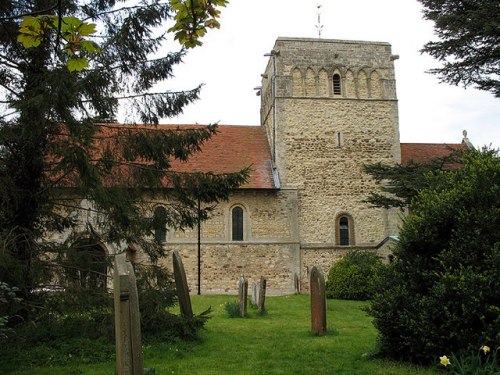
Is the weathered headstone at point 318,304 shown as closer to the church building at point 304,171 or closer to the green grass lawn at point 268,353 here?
the green grass lawn at point 268,353

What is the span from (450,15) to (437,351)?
1037 centimetres

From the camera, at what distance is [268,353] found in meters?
7.53

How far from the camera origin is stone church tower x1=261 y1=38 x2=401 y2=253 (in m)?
22.2

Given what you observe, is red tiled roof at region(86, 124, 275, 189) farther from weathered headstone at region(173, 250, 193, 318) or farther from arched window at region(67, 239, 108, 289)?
arched window at region(67, 239, 108, 289)

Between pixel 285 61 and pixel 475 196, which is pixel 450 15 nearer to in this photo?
pixel 475 196

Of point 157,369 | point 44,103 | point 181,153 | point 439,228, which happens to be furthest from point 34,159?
point 439,228

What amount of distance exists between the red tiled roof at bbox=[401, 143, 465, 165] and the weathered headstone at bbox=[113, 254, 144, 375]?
21.0m

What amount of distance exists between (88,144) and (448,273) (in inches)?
224

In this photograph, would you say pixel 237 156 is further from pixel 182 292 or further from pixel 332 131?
pixel 182 292

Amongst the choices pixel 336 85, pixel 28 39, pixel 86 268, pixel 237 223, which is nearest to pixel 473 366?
pixel 28 39

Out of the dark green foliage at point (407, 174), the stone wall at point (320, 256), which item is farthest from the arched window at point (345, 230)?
the dark green foliage at point (407, 174)

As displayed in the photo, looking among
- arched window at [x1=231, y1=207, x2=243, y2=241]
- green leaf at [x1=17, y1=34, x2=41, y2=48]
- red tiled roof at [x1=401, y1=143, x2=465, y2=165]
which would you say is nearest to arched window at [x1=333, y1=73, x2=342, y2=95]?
red tiled roof at [x1=401, y1=143, x2=465, y2=165]

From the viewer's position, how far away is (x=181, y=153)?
8.98m

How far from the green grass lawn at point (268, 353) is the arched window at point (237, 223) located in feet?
34.8
